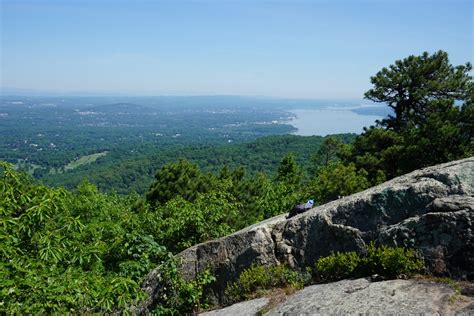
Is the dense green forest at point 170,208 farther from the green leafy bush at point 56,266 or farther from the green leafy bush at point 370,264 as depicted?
the green leafy bush at point 370,264

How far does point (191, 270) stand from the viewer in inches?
322

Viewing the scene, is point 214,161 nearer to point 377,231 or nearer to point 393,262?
point 377,231

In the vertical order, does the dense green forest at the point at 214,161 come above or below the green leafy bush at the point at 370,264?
below

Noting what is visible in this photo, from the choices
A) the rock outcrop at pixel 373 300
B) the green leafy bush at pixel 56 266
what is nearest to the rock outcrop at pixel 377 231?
the green leafy bush at pixel 56 266

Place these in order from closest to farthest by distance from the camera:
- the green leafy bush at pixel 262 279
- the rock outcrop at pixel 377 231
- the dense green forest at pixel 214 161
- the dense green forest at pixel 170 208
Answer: the dense green forest at pixel 170 208, the rock outcrop at pixel 377 231, the green leafy bush at pixel 262 279, the dense green forest at pixel 214 161

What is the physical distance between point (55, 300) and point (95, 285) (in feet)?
1.92

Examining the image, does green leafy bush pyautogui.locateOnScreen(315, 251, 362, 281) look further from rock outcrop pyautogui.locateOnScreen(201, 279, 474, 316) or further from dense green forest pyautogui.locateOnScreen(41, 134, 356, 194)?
dense green forest pyautogui.locateOnScreen(41, 134, 356, 194)

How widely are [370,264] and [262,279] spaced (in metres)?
1.94

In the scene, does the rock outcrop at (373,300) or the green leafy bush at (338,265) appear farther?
the green leafy bush at (338,265)

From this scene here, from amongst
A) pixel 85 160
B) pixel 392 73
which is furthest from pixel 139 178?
pixel 392 73

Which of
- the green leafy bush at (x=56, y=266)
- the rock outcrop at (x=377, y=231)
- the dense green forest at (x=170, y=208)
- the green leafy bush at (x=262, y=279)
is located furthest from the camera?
the green leafy bush at (x=262, y=279)

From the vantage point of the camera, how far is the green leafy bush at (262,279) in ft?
23.1

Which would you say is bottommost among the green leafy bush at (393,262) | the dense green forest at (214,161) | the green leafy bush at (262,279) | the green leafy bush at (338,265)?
the dense green forest at (214,161)

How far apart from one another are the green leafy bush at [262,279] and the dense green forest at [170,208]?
81 centimetres
